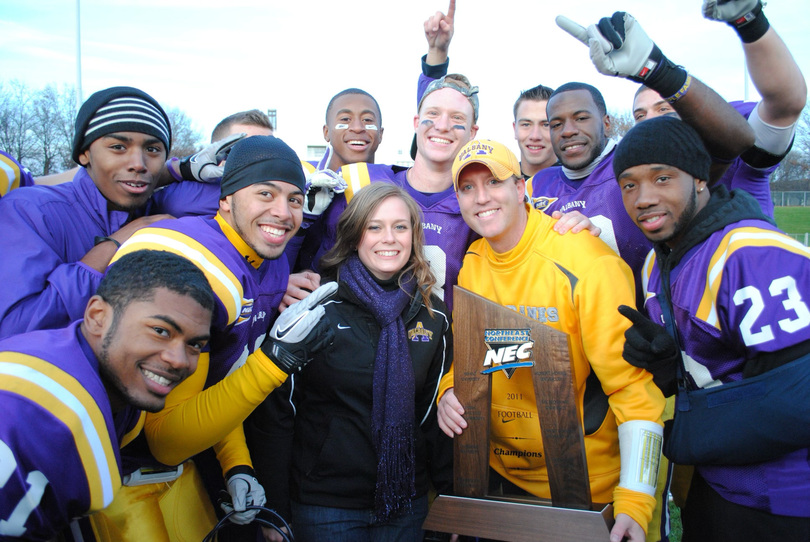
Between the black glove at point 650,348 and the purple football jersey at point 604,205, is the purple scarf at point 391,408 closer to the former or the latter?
the black glove at point 650,348

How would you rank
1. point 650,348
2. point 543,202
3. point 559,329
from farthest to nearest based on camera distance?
point 543,202, point 559,329, point 650,348

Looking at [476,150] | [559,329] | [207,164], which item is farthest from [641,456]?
[207,164]

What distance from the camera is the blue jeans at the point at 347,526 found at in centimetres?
277

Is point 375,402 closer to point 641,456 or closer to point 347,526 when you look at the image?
point 347,526

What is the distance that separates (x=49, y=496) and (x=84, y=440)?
0.18 m

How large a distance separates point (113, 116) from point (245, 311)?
1.28 meters

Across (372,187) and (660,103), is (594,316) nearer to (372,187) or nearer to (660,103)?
(372,187)

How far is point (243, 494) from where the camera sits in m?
2.72

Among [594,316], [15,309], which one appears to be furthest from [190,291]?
[594,316]

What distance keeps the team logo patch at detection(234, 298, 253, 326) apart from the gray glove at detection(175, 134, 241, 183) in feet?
3.09

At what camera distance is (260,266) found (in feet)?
9.91

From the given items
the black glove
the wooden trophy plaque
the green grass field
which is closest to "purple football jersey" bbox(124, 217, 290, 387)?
the wooden trophy plaque

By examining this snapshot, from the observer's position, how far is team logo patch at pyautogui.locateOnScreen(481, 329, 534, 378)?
2.52 metres

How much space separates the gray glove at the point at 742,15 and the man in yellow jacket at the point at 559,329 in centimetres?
108
